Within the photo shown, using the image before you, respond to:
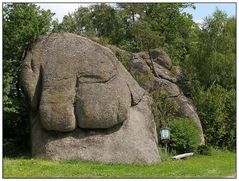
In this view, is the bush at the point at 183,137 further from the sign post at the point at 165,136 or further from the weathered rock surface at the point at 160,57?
the weathered rock surface at the point at 160,57

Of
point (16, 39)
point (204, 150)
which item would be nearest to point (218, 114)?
point (204, 150)

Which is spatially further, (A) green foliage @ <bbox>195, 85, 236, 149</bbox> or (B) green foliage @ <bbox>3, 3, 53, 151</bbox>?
(A) green foliage @ <bbox>195, 85, 236, 149</bbox>

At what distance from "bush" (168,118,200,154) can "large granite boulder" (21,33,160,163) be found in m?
3.95

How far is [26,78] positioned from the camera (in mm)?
19266

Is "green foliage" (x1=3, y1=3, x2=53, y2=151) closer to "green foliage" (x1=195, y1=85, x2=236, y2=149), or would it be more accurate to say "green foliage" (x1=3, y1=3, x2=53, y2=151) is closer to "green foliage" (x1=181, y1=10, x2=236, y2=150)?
"green foliage" (x1=195, y1=85, x2=236, y2=149)

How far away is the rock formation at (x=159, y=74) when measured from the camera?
25608mm

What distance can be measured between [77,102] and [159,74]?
32.3 ft

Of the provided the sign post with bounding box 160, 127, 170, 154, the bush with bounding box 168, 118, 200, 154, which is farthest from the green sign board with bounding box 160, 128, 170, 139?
the bush with bounding box 168, 118, 200, 154

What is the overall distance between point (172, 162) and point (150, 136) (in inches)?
55.5

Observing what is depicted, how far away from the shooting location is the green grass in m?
15.7

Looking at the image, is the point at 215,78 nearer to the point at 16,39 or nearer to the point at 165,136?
the point at 165,136

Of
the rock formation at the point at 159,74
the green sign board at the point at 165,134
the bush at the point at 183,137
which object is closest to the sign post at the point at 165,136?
the green sign board at the point at 165,134

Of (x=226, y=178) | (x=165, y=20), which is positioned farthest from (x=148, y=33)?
(x=226, y=178)

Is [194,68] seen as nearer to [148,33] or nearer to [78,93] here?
[148,33]
